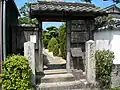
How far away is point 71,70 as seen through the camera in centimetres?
987

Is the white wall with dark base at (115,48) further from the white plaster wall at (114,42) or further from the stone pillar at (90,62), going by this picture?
the stone pillar at (90,62)

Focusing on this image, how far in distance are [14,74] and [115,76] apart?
4989 mm

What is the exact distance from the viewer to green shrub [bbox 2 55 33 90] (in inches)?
290

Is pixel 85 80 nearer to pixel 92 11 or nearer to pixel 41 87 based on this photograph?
pixel 41 87

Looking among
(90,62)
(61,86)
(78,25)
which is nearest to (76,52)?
(90,62)

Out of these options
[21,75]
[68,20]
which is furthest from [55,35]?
[21,75]

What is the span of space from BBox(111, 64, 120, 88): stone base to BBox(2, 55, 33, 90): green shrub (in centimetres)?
433

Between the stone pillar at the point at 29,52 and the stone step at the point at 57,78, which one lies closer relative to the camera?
the stone pillar at the point at 29,52

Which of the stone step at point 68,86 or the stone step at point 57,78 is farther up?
the stone step at point 57,78

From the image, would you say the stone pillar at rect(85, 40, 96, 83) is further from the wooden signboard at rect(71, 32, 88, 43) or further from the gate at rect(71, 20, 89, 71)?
the wooden signboard at rect(71, 32, 88, 43)

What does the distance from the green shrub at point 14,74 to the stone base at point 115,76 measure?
4332mm

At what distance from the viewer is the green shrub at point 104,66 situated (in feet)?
28.4

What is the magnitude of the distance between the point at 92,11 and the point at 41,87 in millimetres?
4485

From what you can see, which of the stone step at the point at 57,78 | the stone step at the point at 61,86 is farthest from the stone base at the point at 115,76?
the stone step at the point at 57,78
